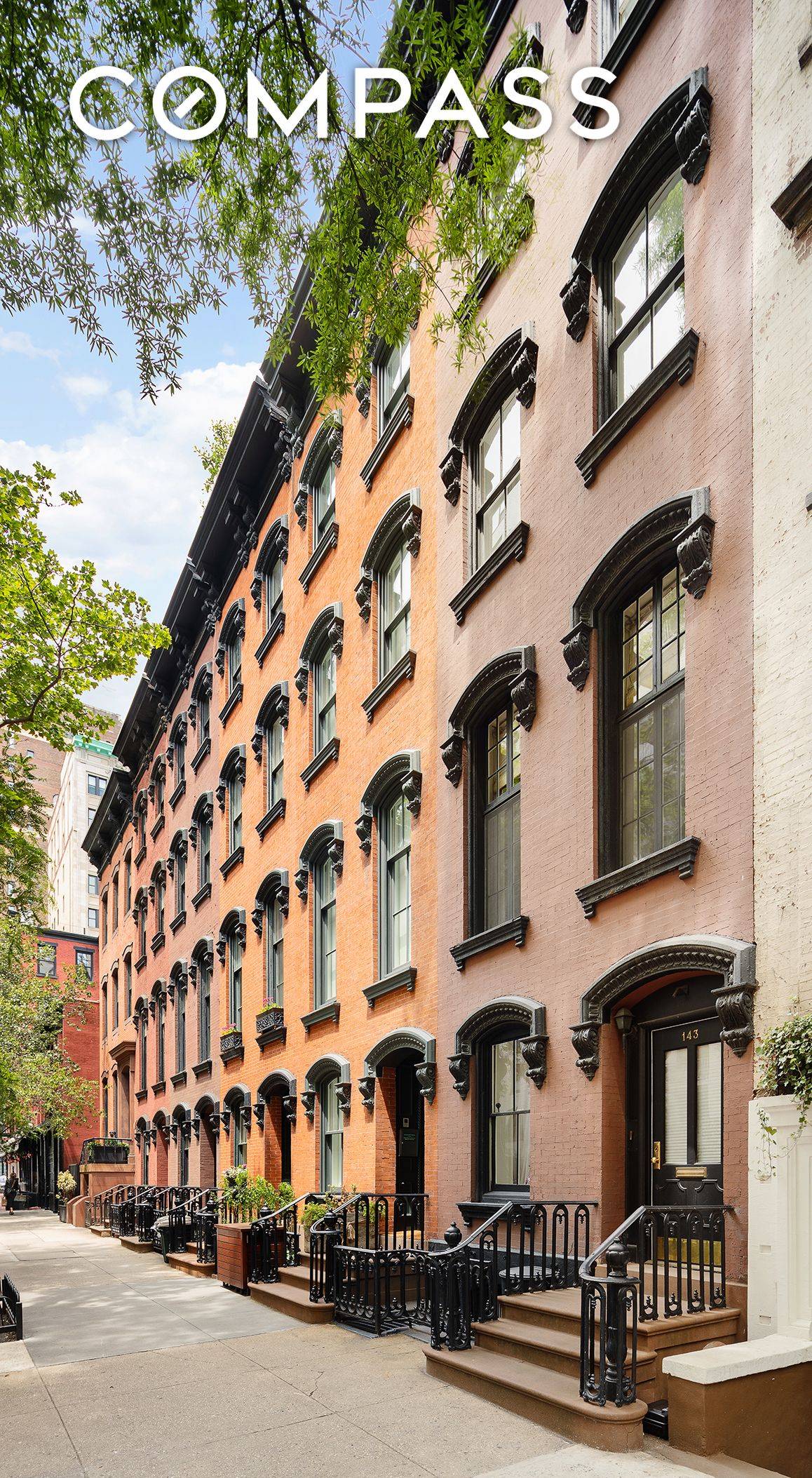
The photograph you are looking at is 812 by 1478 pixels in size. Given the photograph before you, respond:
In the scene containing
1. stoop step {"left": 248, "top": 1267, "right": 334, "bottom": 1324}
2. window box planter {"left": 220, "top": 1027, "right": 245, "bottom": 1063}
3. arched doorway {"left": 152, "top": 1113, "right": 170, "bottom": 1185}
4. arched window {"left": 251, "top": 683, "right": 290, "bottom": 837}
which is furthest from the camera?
arched doorway {"left": 152, "top": 1113, "right": 170, "bottom": 1185}

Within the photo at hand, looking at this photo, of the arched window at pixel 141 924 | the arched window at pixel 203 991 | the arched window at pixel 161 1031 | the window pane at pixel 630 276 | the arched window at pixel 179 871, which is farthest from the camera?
the arched window at pixel 141 924

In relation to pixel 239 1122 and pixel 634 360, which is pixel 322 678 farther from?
pixel 634 360

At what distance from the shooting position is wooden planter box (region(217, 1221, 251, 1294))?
1519 centimetres

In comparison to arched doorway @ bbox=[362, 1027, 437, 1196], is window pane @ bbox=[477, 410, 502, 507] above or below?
above

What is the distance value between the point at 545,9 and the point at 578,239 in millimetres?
3252

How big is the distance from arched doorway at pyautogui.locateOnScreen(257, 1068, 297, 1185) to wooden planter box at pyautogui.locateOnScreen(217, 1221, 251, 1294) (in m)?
4.35

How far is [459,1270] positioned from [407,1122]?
18.6 feet

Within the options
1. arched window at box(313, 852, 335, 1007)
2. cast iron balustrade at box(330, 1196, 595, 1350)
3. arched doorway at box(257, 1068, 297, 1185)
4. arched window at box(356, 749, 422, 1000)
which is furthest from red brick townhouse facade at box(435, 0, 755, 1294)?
arched doorway at box(257, 1068, 297, 1185)

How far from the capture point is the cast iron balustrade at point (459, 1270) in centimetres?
937

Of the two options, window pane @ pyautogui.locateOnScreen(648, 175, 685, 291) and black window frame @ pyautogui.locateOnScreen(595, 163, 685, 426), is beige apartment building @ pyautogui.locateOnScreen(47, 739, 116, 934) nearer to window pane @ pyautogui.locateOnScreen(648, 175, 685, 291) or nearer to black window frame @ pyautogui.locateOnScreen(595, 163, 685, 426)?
black window frame @ pyautogui.locateOnScreen(595, 163, 685, 426)

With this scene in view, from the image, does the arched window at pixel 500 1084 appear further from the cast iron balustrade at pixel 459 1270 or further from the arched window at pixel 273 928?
the arched window at pixel 273 928

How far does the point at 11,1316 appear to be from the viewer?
12383 mm

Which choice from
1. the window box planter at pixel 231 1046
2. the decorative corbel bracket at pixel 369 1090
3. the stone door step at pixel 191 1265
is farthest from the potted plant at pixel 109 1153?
the decorative corbel bracket at pixel 369 1090

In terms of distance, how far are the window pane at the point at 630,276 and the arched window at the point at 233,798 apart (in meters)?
15.5
